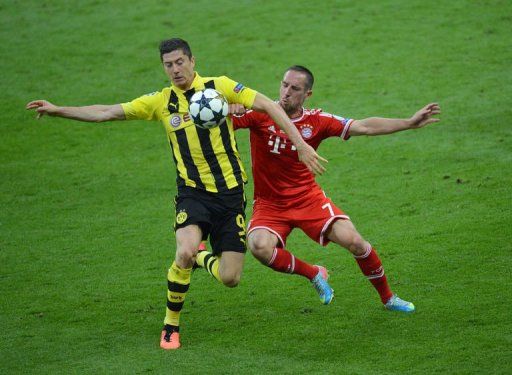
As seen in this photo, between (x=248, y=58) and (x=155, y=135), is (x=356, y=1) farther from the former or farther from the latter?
(x=155, y=135)

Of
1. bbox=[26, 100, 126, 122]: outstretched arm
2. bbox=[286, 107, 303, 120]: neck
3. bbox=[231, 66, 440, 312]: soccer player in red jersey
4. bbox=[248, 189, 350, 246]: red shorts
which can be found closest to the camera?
bbox=[26, 100, 126, 122]: outstretched arm

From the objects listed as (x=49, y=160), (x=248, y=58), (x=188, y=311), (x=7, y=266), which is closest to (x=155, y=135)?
(x=49, y=160)

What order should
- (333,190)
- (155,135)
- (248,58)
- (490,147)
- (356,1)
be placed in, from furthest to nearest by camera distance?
(356,1)
(248,58)
(155,135)
(490,147)
(333,190)

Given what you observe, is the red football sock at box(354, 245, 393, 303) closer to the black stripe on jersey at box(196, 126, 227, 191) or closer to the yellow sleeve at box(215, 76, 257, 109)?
the black stripe on jersey at box(196, 126, 227, 191)

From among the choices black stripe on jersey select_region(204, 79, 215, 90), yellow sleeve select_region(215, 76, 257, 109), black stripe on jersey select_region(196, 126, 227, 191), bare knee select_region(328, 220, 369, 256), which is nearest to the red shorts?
bare knee select_region(328, 220, 369, 256)

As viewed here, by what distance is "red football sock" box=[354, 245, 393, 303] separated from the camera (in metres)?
9.02

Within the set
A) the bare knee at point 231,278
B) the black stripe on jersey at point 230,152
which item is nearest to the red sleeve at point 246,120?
the black stripe on jersey at point 230,152

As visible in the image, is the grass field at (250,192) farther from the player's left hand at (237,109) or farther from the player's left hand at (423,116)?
the player's left hand at (237,109)

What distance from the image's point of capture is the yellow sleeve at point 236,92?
8672mm

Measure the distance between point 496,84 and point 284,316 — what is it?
853 cm

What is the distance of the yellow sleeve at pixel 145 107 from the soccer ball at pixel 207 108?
0.51 m

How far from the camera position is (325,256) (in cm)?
1117

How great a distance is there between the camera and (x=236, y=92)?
8758 millimetres

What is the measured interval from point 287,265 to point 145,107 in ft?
6.90
